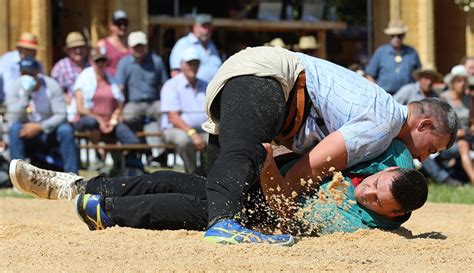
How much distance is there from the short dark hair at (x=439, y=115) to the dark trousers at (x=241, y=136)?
A: 0.89 meters

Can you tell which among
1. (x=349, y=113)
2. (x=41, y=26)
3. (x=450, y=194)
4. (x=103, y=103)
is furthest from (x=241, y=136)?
(x=41, y=26)

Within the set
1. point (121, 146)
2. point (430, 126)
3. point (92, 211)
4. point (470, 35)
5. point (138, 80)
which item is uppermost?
point (470, 35)

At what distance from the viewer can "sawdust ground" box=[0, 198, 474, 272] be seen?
5.04 metres

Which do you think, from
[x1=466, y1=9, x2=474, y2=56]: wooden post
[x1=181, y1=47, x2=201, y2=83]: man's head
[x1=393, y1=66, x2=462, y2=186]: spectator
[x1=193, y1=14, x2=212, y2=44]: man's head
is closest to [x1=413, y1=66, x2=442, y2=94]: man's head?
[x1=393, y1=66, x2=462, y2=186]: spectator

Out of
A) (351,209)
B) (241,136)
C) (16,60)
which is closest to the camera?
(241,136)

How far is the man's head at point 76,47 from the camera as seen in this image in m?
13.0

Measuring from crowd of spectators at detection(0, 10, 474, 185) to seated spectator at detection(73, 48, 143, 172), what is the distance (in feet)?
0.04

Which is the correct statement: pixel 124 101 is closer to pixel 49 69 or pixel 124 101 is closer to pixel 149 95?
pixel 149 95

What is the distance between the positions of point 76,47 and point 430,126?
24.7 feet

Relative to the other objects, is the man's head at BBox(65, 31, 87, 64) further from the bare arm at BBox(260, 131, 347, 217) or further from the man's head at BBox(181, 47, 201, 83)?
the bare arm at BBox(260, 131, 347, 217)

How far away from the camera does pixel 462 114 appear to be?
12852 millimetres

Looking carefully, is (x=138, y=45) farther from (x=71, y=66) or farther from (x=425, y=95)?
(x=425, y=95)

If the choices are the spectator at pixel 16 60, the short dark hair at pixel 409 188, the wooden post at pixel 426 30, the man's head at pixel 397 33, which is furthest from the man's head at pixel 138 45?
the short dark hair at pixel 409 188

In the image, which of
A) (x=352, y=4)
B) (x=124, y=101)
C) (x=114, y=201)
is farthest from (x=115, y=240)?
(x=352, y=4)
